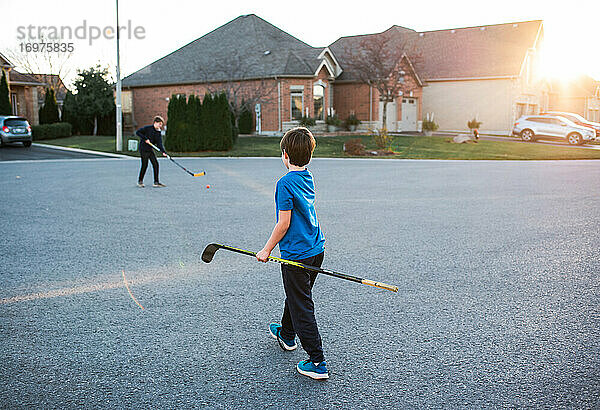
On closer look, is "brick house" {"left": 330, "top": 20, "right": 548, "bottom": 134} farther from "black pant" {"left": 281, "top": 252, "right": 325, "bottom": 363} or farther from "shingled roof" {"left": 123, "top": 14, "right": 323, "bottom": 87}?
"black pant" {"left": 281, "top": 252, "right": 325, "bottom": 363}

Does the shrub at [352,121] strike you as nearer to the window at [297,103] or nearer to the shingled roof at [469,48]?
the window at [297,103]

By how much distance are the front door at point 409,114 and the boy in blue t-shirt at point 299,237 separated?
129 feet

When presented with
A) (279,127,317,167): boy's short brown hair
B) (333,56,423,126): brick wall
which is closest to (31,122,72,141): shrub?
(333,56,423,126): brick wall

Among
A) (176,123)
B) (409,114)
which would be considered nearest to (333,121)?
(409,114)

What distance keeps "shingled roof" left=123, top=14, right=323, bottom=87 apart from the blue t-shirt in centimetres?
3061

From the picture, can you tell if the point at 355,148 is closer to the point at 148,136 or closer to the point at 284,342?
the point at 148,136

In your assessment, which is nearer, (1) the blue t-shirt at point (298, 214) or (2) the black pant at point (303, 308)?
(1) the blue t-shirt at point (298, 214)

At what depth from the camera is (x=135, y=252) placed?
715 centimetres

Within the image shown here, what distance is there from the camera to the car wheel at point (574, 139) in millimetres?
32844

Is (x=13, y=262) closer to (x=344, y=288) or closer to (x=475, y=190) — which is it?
(x=344, y=288)

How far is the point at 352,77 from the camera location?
1483 inches

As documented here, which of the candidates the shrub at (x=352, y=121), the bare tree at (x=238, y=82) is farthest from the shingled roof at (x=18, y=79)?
the shrub at (x=352, y=121)

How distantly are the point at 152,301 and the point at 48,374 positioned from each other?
1540 millimetres

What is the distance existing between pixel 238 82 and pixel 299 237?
3342 centimetres
